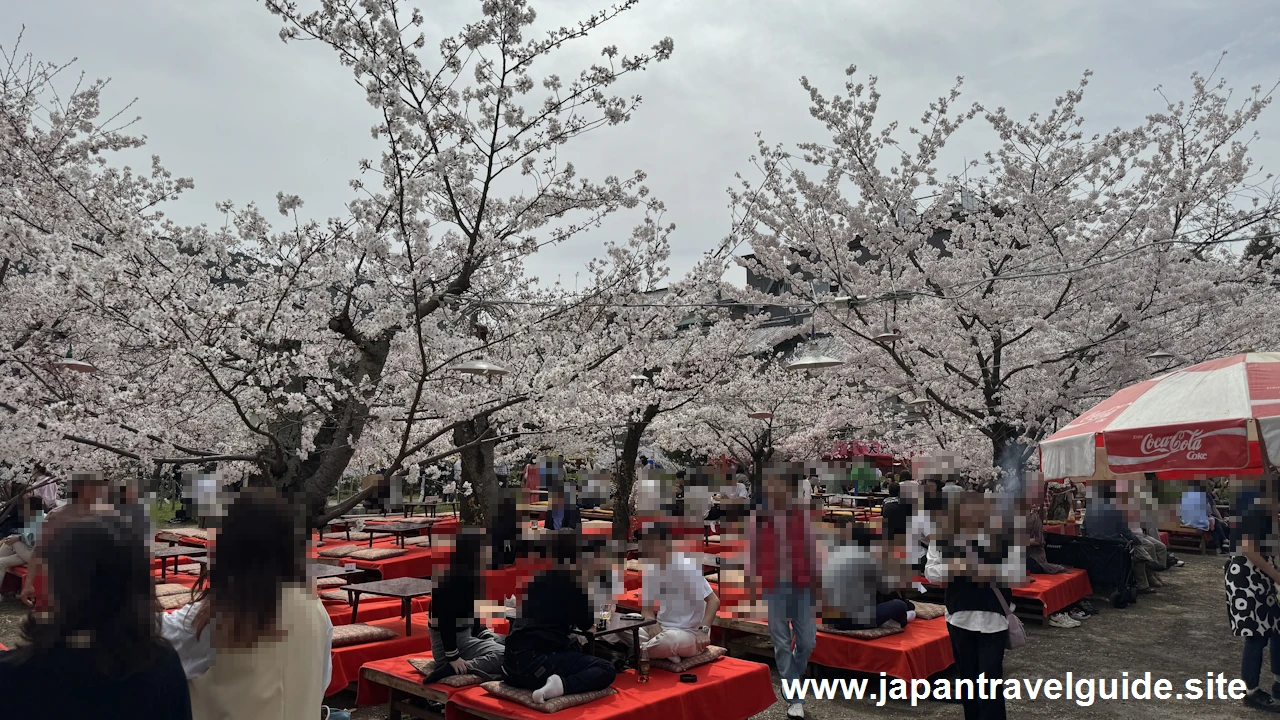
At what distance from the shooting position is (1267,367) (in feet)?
15.4

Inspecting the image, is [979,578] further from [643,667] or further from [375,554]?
[375,554]

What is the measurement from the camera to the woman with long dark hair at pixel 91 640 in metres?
1.83

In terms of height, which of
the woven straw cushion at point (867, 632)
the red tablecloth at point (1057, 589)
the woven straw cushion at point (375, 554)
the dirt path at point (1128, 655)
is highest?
the woven straw cushion at point (375, 554)

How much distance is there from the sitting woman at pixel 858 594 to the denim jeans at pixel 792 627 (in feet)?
2.11

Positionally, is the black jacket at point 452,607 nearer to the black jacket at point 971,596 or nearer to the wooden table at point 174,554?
the black jacket at point 971,596

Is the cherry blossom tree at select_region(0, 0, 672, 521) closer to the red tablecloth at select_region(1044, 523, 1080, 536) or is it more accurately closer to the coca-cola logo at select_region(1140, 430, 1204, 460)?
the coca-cola logo at select_region(1140, 430, 1204, 460)

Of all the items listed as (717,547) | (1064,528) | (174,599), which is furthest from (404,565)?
(1064,528)

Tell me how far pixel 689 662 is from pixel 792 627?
0.88 m

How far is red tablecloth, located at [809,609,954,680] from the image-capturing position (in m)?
6.02

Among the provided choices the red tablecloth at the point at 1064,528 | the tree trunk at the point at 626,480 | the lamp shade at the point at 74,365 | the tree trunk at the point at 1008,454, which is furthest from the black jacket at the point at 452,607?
the red tablecloth at the point at 1064,528

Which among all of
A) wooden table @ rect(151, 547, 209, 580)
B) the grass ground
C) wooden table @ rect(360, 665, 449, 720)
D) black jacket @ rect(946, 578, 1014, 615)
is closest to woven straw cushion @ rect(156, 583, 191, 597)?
the grass ground

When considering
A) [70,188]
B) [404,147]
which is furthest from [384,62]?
[70,188]

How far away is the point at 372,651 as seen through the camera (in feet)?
19.9

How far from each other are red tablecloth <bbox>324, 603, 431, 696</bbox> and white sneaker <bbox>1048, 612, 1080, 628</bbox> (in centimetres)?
685
